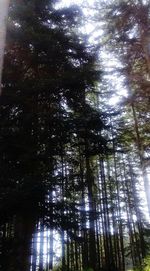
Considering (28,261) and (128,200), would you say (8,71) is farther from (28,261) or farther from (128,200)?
(128,200)

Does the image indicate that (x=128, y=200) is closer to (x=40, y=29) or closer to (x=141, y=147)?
(x=141, y=147)

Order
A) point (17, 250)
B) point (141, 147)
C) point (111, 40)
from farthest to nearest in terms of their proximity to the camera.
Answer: point (111, 40) < point (141, 147) < point (17, 250)

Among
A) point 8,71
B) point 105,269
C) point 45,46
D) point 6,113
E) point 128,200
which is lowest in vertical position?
point 105,269

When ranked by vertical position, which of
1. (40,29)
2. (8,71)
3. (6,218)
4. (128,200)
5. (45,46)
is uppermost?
(40,29)

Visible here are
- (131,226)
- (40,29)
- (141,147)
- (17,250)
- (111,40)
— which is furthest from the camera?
(131,226)

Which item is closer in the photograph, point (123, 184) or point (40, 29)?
point (40, 29)

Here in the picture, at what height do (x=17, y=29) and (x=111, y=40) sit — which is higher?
(x=111, y=40)

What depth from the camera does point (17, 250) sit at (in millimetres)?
9945

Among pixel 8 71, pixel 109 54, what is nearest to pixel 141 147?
pixel 109 54

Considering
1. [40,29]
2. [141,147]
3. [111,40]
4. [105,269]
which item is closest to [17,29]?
[40,29]

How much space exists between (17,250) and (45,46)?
731 cm

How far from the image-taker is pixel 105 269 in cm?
1452

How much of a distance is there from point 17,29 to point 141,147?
6.72m

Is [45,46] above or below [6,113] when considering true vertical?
above
